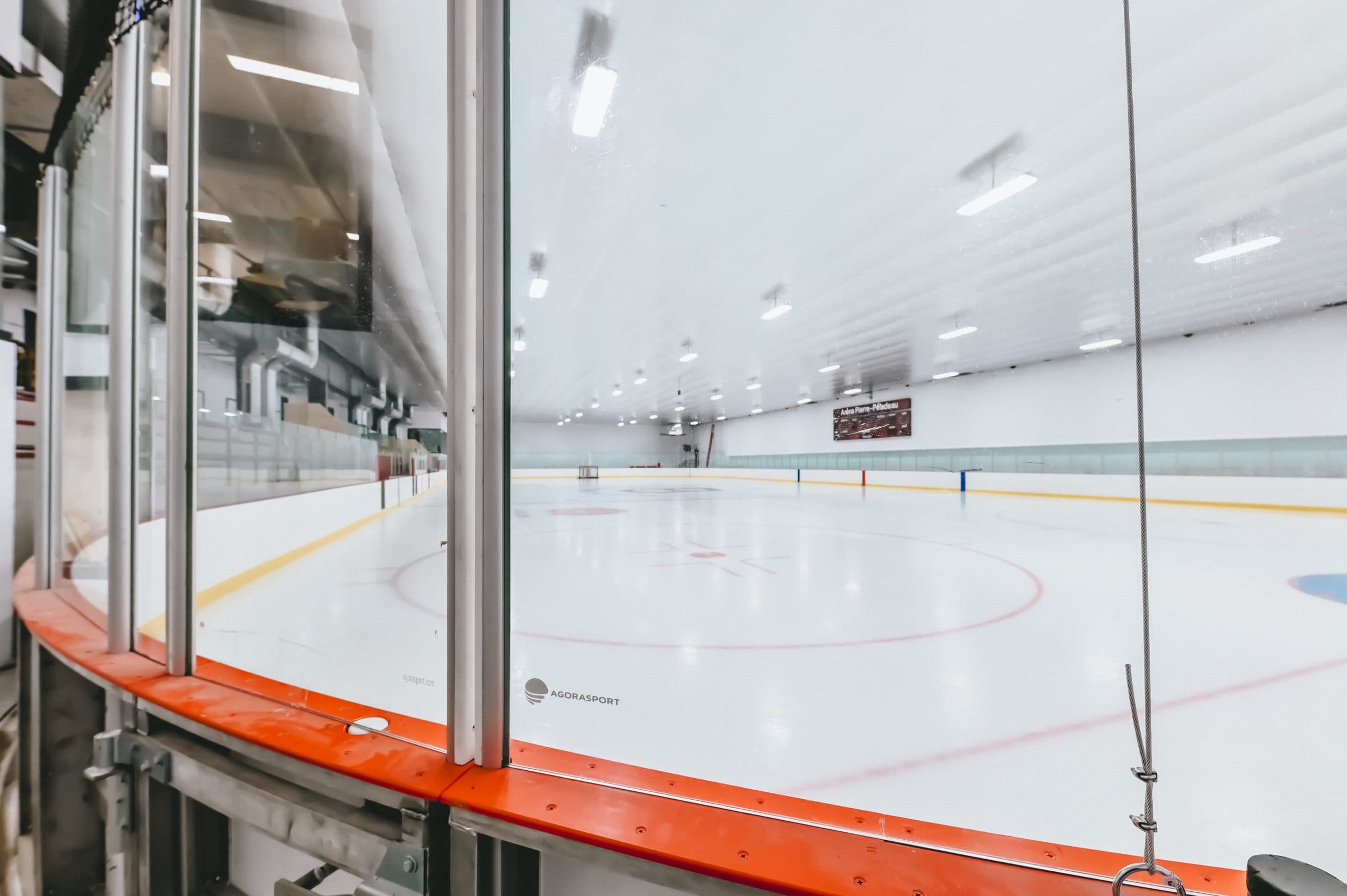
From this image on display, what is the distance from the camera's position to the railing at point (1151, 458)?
6.62 m

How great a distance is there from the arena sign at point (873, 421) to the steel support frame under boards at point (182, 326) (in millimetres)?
16110

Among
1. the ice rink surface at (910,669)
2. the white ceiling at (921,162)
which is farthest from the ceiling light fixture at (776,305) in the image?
the ice rink surface at (910,669)

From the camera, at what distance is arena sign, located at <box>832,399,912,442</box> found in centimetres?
1563

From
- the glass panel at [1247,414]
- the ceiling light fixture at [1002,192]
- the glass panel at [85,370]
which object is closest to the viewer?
the glass panel at [1247,414]

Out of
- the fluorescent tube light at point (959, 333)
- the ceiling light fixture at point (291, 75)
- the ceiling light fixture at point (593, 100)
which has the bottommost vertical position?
the ceiling light fixture at point (291, 75)

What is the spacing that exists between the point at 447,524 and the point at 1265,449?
10.4m

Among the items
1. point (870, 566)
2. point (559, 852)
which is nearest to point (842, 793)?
point (559, 852)

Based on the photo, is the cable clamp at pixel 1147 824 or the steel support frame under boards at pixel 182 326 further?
the steel support frame under boards at pixel 182 326

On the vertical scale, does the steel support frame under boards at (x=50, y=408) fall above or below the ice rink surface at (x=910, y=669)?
above

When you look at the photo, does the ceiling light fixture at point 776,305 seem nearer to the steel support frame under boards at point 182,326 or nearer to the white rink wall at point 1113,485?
the white rink wall at point 1113,485

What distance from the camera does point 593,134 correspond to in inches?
125

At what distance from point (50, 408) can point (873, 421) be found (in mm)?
16789

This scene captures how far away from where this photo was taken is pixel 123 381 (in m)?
1.44

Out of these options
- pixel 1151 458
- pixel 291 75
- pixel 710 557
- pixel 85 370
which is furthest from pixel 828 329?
pixel 85 370
